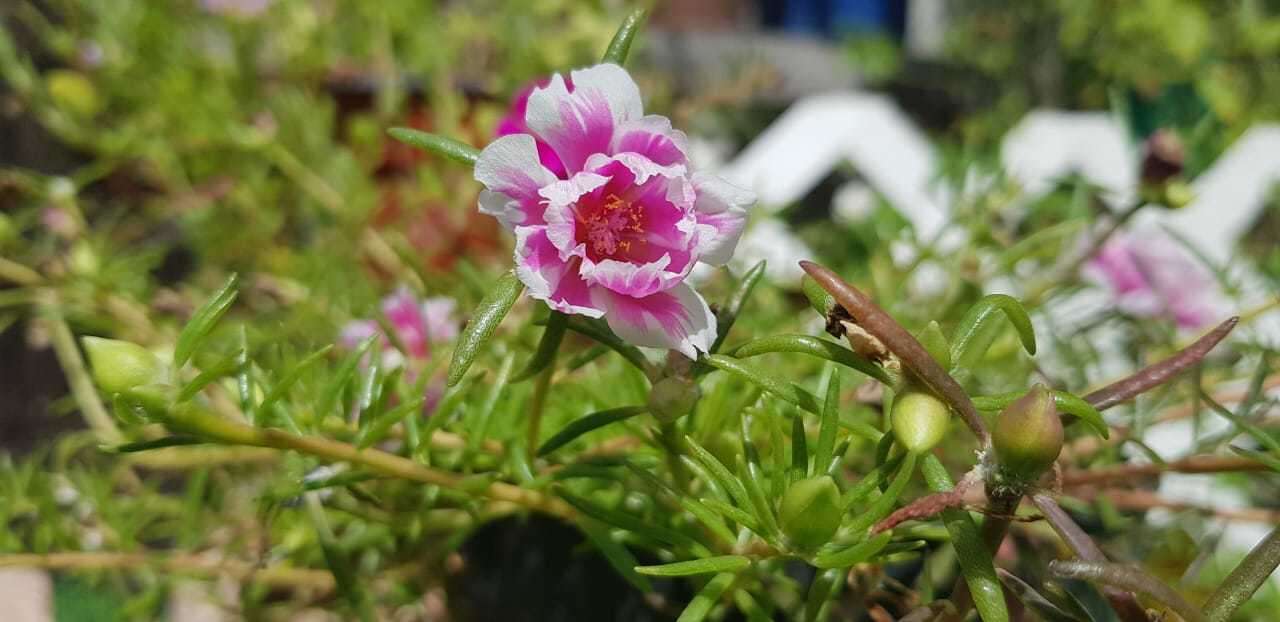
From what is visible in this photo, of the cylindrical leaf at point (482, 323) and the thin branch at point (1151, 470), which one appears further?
the thin branch at point (1151, 470)

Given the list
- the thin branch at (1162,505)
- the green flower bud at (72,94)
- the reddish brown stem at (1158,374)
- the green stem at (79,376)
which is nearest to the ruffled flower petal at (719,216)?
the reddish brown stem at (1158,374)

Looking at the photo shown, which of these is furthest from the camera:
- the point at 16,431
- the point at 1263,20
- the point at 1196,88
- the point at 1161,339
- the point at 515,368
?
the point at 1263,20

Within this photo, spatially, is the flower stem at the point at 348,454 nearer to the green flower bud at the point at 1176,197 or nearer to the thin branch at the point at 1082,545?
the thin branch at the point at 1082,545

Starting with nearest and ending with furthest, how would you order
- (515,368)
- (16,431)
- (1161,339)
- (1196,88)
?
1. (515,368)
2. (1161,339)
3. (1196,88)
4. (16,431)

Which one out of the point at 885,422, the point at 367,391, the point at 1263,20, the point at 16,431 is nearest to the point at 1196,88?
the point at 885,422

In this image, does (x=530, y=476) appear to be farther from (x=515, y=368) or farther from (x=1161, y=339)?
(x=1161, y=339)

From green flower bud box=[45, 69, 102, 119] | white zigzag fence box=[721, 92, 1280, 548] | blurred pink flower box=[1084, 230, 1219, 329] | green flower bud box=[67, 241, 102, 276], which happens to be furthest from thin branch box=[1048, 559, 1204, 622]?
green flower bud box=[45, 69, 102, 119]
